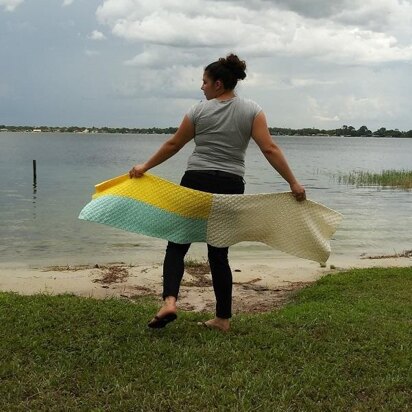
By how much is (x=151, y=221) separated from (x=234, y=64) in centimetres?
144

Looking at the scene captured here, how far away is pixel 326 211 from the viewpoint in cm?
515

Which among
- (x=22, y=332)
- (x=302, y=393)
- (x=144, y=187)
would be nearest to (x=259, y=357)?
(x=302, y=393)

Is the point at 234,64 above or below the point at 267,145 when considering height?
above

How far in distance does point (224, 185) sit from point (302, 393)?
1713 millimetres

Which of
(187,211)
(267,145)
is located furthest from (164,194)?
(267,145)

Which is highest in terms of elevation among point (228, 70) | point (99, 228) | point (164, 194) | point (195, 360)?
point (228, 70)

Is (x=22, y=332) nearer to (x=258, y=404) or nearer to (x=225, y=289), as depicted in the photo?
(x=225, y=289)

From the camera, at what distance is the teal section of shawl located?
4.86 meters

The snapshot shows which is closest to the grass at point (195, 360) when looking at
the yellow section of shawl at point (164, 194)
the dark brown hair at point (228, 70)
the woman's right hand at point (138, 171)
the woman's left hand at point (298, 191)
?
the yellow section of shawl at point (164, 194)

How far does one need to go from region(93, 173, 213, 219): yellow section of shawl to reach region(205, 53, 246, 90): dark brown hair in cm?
91

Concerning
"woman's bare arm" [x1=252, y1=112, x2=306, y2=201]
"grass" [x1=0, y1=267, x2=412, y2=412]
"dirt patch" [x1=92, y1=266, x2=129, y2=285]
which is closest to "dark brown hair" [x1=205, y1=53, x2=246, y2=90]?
"woman's bare arm" [x1=252, y1=112, x2=306, y2=201]

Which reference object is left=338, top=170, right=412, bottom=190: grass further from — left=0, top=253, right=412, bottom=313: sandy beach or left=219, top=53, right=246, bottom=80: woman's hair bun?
left=219, top=53, right=246, bottom=80: woman's hair bun

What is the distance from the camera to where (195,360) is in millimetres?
4441

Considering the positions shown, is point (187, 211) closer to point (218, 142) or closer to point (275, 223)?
point (218, 142)
